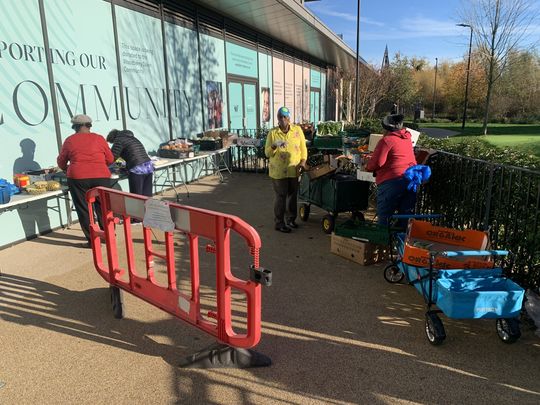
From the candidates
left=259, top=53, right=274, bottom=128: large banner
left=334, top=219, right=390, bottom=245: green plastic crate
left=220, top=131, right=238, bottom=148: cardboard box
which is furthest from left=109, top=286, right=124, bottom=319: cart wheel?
left=259, top=53, right=274, bottom=128: large banner

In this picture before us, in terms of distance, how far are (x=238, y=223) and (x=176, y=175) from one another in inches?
335

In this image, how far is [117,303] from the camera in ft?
12.7

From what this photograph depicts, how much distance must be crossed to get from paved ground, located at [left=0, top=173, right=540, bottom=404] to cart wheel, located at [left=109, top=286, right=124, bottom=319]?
6 centimetres

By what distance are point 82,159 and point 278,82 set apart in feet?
44.7

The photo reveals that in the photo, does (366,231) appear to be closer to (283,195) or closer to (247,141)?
(283,195)

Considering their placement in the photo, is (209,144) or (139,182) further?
(209,144)

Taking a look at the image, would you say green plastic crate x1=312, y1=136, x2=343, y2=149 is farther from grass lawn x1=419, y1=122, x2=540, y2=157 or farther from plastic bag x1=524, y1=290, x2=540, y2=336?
plastic bag x1=524, y1=290, x2=540, y2=336

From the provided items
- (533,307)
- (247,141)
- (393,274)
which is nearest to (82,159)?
(393,274)

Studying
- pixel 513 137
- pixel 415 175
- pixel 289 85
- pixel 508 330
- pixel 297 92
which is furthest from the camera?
pixel 513 137

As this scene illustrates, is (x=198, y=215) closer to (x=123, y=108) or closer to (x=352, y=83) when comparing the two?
(x=123, y=108)

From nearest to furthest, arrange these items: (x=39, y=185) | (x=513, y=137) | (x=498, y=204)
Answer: (x=498, y=204), (x=39, y=185), (x=513, y=137)

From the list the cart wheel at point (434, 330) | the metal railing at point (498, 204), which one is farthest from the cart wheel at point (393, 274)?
the cart wheel at point (434, 330)

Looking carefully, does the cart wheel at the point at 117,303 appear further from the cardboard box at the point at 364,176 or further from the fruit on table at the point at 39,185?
the cardboard box at the point at 364,176

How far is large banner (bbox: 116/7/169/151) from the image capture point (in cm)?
857
